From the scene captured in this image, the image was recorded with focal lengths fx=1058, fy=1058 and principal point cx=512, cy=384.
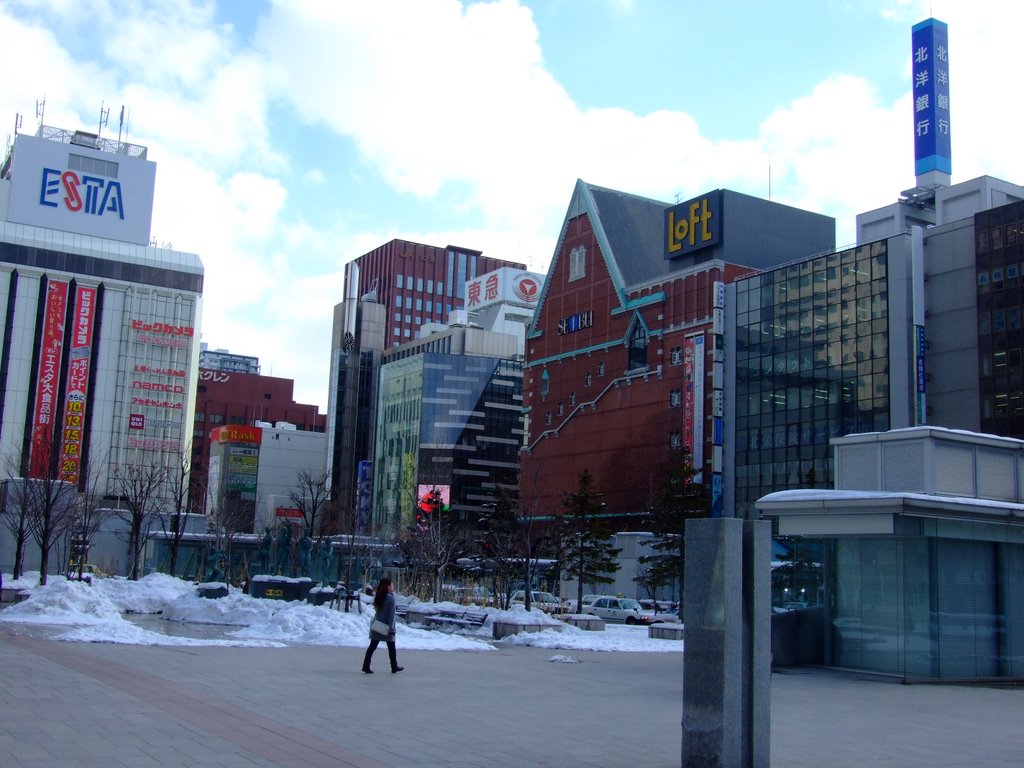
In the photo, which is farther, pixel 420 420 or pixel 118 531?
pixel 420 420

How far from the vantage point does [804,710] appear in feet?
48.8

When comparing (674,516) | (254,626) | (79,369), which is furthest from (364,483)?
(254,626)

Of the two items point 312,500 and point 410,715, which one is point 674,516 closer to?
point 312,500

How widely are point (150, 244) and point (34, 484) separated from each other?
67459mm

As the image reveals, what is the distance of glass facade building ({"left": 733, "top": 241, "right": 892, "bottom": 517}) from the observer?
65.2 meters

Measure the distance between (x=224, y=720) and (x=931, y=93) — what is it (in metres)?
68.0

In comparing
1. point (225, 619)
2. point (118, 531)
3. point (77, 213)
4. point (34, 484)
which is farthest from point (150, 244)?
point (225, 619)

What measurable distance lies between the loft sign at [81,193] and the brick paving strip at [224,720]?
307ft

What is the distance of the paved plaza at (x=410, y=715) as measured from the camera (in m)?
9.70

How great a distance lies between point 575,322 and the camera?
89.7 meters

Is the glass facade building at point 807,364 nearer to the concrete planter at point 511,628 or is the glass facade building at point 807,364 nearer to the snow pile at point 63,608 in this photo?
the concrete planter at point 511,628

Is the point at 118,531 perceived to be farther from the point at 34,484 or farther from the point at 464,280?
the point at 464,280

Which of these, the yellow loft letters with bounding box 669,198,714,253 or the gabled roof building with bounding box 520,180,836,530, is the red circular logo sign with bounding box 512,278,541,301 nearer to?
the gabled roof building with bounding box 520,180,836,530

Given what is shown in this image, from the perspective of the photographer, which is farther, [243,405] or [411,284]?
[411,284]
